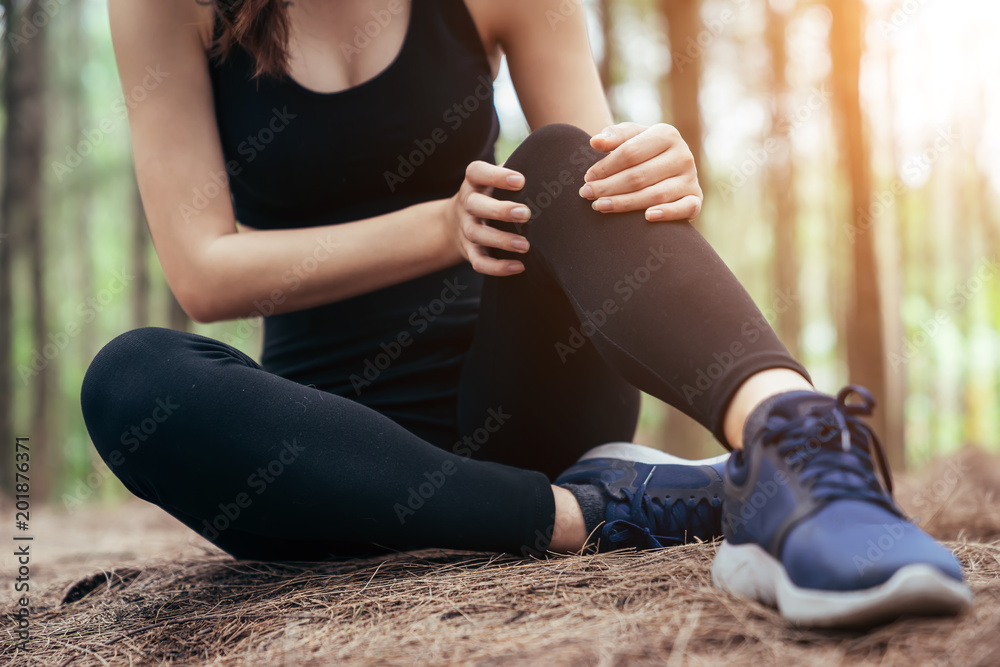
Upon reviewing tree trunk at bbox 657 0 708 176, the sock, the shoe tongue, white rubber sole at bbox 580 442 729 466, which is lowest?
the sock

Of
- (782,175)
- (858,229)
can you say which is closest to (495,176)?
(858,229)

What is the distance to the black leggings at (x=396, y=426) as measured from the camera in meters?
0.85

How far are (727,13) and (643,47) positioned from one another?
1.09 m

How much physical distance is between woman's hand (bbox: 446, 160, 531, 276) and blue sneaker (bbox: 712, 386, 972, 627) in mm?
448

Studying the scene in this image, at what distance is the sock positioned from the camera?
1046 mm

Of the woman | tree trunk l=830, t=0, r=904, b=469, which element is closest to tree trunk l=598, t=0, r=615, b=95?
tree trunk l=830, t=0, r=904, b=469

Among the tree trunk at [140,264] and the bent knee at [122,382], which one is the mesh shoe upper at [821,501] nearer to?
the bent knee at [122,382]

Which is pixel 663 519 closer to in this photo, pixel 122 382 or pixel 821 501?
pixel 821 501

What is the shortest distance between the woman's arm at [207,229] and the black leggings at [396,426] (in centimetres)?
19

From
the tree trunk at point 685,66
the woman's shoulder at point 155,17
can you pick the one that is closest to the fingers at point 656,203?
the woman's shoulder at point 155,17

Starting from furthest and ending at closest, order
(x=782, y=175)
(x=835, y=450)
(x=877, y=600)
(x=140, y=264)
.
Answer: (x=782, y=175) < (x=140, y=264) < (x=835, y=450) < (x=877, y=600)

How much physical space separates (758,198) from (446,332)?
42.2 feet

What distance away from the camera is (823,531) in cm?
65

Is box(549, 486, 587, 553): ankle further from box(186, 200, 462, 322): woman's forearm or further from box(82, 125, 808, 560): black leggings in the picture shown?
box(186, 200, 462, 322): woman's forearm
